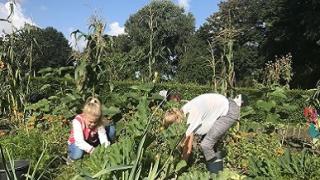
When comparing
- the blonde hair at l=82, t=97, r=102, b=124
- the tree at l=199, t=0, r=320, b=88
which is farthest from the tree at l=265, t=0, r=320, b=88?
the blonde hair at l=82, t=97, r=102, b=124

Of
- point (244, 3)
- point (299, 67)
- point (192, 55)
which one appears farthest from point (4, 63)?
point (244, 3)

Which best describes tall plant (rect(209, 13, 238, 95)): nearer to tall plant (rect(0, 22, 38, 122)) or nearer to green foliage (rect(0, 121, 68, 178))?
green foliage (rect(0, 121, 68, 178))

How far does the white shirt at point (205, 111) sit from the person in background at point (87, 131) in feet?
2.79

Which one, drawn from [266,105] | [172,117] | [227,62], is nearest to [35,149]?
[172,117]

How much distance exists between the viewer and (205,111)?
506 cm

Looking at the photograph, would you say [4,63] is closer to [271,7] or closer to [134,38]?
[271,7]

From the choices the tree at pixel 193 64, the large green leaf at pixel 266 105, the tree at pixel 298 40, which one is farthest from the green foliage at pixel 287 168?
the tree at pixel 193 64

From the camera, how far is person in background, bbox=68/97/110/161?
5074mm

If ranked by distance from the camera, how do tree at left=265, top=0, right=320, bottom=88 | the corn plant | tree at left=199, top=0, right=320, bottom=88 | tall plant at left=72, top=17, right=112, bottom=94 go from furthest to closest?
tree at left=265, top=0, right=320, bottom=88 → tree at left=199, top=0, right=320, bottom=88 → the corn plant → tall plant at left=72, top=17, right=112, bottom=94

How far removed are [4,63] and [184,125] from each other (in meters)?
4.87

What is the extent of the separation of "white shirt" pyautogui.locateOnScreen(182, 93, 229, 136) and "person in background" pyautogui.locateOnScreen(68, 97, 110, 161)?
0.85m

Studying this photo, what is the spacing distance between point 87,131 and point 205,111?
1.20 metres

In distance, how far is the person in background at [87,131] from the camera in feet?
16.6

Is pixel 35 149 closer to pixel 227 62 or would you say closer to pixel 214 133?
pixel 214 133
